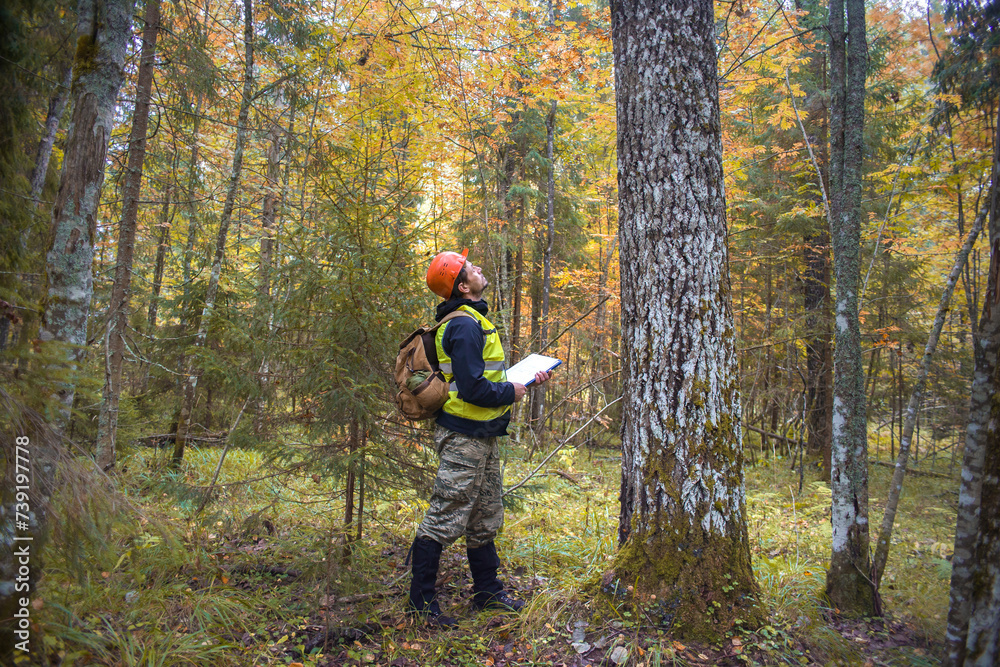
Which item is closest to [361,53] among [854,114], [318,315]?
[318,315]

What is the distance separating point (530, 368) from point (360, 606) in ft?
6.54

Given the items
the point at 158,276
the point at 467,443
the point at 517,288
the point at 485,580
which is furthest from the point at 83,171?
the point at 517,288

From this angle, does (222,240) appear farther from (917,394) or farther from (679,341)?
(917,394)

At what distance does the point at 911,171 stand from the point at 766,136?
6.31 m

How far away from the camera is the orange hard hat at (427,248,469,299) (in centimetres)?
358

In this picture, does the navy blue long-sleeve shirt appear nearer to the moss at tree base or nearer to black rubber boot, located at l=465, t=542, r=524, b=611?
black rubber boot, located at l=465, t=542, r=524, b=611

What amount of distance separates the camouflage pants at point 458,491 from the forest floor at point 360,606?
56 cm

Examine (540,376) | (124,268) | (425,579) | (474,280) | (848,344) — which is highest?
(124,268)

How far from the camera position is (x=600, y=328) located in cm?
1212

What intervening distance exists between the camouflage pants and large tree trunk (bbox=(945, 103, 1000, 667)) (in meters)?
2.49

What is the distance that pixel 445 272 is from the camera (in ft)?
11.7

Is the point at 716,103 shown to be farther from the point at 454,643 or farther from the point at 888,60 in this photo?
the point at 888,60

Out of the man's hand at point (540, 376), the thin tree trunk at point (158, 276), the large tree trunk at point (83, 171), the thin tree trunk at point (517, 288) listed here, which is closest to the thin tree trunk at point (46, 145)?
the thin tree trunk at point (158, 276)

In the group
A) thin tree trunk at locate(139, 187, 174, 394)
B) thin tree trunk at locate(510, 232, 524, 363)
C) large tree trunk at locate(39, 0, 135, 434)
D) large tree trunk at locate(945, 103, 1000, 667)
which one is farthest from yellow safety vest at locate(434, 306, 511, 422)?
thin tree trunk at locate(510, 232, 524, 363)
